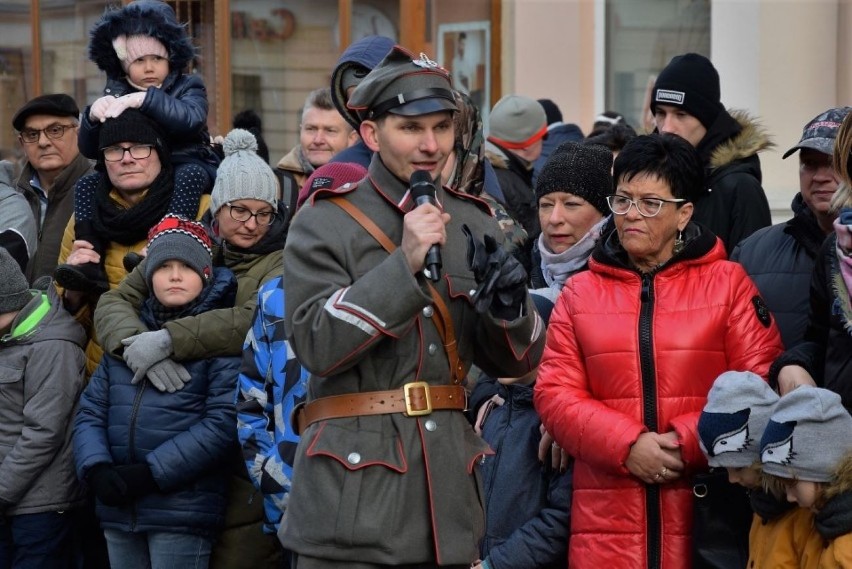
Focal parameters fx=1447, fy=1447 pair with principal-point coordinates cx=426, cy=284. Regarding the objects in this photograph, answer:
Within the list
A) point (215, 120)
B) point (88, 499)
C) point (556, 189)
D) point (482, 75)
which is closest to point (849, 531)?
point (556, 189)

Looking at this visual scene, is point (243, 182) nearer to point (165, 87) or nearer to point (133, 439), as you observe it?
point (165, 87)

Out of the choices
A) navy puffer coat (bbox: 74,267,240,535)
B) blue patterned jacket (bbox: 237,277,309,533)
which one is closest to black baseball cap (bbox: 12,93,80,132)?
navy puffer coat (bbox: 74,267,240,535)

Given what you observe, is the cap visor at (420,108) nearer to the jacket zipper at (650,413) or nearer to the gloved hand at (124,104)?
the jacket zipper at (650,413)

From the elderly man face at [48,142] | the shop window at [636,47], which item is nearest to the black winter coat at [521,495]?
the elderly man face at [48,142]

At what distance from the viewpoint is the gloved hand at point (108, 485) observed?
208 inches

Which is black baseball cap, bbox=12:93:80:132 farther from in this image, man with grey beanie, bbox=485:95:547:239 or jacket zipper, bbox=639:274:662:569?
jacket zipper, bbox=639:274:662:569

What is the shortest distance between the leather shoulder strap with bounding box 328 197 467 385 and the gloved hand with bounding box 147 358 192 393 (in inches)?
77.9

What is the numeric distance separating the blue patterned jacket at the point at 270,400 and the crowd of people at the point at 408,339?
0.04ft

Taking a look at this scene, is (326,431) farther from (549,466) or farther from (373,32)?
(373,32)

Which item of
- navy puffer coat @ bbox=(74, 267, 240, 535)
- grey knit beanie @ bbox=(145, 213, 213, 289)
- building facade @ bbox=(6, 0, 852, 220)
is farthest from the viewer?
building facade @ bbox=(6, 0, 852, 220)

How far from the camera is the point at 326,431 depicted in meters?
3.54

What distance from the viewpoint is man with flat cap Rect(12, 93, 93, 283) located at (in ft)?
22.4

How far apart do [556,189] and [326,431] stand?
6.44 ft

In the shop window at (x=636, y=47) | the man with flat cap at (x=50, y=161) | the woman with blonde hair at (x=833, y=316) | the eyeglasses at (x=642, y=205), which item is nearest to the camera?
the woman with blonde hair at (x=833, y=316)
